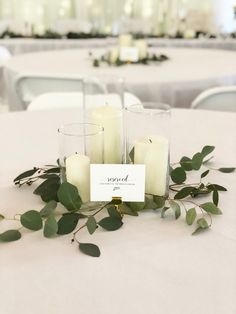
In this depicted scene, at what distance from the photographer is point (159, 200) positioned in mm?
838

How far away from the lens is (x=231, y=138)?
1.33 m

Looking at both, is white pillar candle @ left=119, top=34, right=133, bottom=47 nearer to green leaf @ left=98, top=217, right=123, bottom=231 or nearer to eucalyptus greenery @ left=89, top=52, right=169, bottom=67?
eucalyptus greenery @ left=89, top=52, right=169, bottom=67

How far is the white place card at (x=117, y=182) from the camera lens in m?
0.78

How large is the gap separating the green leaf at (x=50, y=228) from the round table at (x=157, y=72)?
116 centimetres

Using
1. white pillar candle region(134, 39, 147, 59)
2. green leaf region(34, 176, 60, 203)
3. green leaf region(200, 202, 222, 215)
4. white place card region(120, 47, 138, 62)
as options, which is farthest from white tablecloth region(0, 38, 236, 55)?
green leaf region(200, 202, 222, 215)

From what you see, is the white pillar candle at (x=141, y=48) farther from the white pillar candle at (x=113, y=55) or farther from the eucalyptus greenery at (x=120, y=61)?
the white pillar candle at (x=113, y=55)

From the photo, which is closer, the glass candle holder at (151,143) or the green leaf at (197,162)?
the glass candle holder at (151,143)

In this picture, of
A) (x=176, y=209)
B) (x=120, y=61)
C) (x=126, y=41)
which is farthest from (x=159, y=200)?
(x=126, y=41)

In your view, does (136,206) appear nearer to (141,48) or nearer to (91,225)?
(91,225)

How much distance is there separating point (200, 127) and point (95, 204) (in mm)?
704

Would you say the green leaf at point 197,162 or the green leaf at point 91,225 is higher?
the green leaf at point 197,162

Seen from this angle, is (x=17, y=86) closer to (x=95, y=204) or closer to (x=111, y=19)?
(x=95, y=204)

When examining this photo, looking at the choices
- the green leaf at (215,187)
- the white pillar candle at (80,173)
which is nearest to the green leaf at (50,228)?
the white pillar candle at (80,173)

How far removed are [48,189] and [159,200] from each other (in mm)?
214
